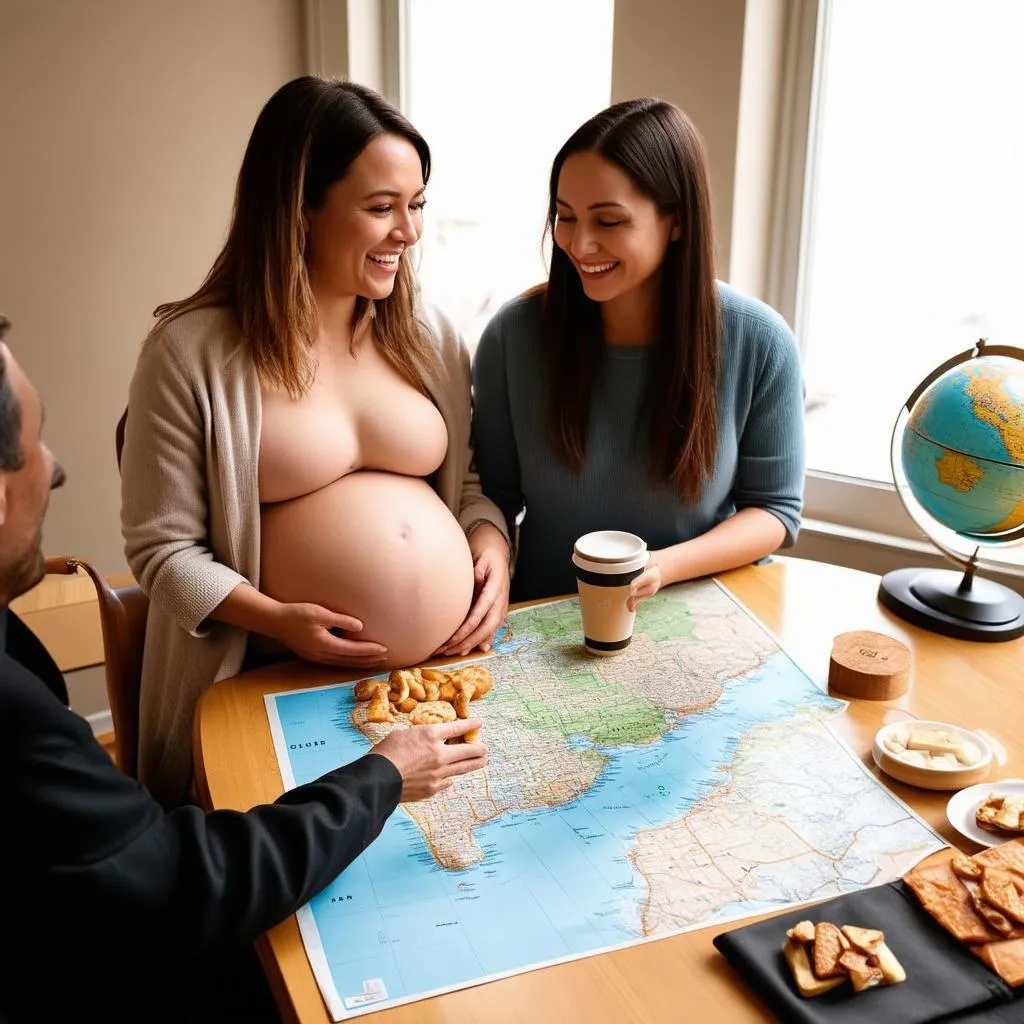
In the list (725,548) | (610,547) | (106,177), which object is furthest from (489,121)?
(610,547)

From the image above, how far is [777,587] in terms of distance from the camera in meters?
1.70

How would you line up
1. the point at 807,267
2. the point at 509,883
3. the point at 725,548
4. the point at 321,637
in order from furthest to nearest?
the point at 807,267 → the point at 725,548 → the point at 321,637 → the point at 509,883

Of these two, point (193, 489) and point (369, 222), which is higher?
point (369, 222)

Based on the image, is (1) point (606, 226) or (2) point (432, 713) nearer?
(2) point (432, 713)

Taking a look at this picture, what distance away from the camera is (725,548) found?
1.71 metres

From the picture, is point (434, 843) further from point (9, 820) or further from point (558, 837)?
point (9, 820)

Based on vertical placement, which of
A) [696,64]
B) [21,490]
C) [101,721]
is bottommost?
[101,721]

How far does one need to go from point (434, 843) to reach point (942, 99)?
72.9 inches

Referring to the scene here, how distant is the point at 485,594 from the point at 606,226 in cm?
62

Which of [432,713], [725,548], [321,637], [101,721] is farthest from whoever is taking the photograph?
[101,721]

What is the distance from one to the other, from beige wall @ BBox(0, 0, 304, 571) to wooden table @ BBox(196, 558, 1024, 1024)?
1.55 meters

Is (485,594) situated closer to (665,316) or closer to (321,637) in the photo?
(321,637)

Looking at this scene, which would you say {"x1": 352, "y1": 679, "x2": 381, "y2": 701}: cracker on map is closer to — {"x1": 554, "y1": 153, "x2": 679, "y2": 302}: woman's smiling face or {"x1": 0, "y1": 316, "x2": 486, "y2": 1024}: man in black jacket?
{"x1": 0, "y1": 316, "x2": 486, "y2": 1024}: man in black jacket

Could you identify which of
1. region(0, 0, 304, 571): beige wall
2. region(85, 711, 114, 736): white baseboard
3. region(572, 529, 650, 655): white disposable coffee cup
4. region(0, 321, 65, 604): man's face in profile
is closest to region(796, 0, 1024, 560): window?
region(572, 529, 650, 655): white disposable coffee cup
